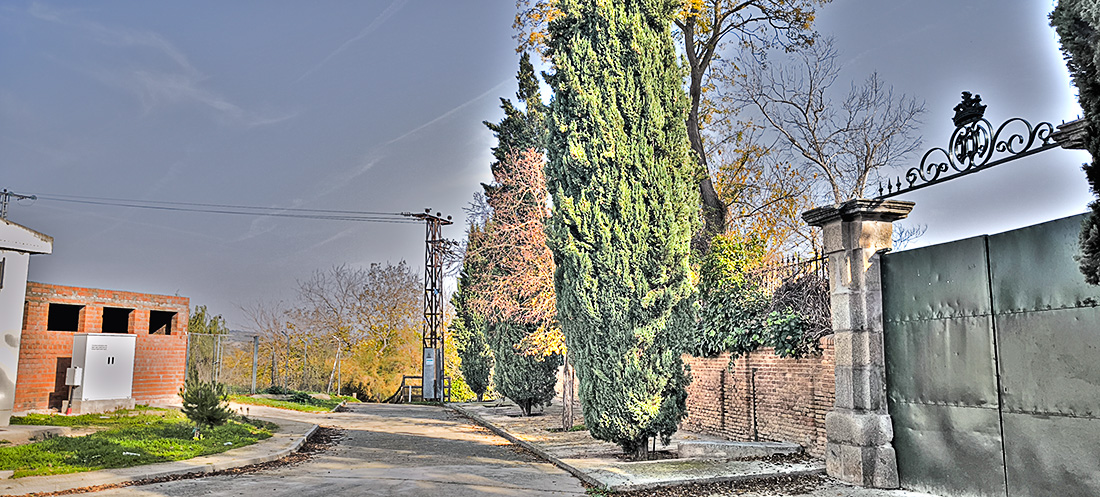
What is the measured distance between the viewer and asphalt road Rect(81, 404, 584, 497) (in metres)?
8.48

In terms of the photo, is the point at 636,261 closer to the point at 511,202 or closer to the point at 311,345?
the point at 511,202

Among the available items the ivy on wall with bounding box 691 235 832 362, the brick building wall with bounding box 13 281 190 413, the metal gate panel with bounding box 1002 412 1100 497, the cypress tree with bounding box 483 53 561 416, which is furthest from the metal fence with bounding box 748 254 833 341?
the brick building wall with bounding box 13 281 190 413

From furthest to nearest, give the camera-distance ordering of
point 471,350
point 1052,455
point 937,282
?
point 471,350 < point 937,282 < point 1052,455

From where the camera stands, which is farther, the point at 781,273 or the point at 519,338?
the point at 519,338

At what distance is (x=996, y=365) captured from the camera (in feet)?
22.6

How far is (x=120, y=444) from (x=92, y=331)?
31.7 ft

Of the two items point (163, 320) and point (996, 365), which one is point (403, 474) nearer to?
point (996, 365)

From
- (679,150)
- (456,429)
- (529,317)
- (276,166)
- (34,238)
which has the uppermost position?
(276,166)

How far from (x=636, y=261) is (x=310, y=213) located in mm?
32846

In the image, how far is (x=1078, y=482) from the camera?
239 inches

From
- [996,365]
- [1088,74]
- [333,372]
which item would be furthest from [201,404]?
[333,372]

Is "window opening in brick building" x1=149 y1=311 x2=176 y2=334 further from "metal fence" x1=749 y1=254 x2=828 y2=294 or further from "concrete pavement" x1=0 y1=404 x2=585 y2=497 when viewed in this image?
"metal fence" x1=749 y1=254 x2=828 y2=294

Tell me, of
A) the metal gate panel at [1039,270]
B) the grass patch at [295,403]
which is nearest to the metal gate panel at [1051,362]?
the metal gate panel at [1039,270]

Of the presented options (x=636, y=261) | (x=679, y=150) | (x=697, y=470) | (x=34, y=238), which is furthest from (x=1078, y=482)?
(x=34, y=238)
